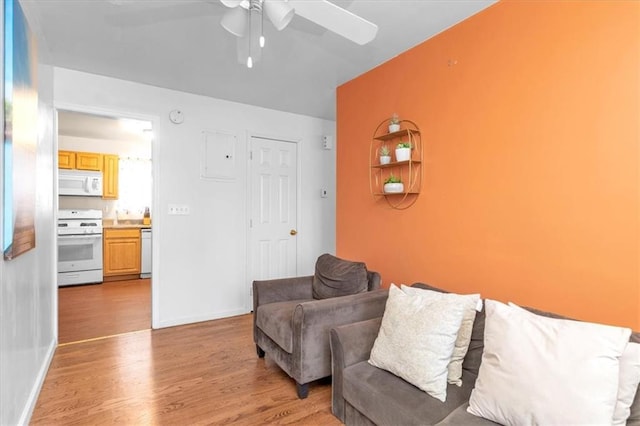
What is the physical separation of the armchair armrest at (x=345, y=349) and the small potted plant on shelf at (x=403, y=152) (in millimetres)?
1298

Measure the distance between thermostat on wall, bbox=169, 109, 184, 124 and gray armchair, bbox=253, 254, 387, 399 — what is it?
197cm

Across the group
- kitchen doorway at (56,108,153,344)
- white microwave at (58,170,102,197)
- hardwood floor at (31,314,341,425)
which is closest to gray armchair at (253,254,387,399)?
hardwood floor at (31,314,341,425)

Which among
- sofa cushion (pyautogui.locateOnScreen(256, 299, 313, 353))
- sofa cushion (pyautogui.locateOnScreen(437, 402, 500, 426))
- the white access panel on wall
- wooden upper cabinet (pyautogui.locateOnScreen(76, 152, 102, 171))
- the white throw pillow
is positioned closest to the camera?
the white throw pillow

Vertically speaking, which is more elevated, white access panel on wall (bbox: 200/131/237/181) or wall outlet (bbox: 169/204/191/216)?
white access panel on wall (bbox: 200/131/237/181)

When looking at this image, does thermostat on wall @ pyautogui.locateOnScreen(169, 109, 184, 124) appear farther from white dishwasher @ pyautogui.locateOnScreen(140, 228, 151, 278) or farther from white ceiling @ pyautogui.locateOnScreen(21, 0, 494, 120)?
white dishwasher @ pyautogui.locateOnScreen(140, 228, 151, 278)

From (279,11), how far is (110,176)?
5.60 m

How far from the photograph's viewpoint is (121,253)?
5641 mm

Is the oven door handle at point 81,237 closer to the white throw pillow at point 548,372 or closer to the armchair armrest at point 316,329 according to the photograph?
the armchair armrest at point 316,329

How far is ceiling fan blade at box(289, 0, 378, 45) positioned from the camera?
60.0 inches

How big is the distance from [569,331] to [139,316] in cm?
401

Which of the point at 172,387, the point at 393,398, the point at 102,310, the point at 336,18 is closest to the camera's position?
the point at 393,398

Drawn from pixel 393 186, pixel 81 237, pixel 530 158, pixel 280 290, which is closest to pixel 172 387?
pixel 280 290

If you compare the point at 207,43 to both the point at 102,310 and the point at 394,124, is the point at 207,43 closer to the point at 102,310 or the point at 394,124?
the point at 394,124

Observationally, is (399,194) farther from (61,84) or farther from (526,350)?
(61,84)
